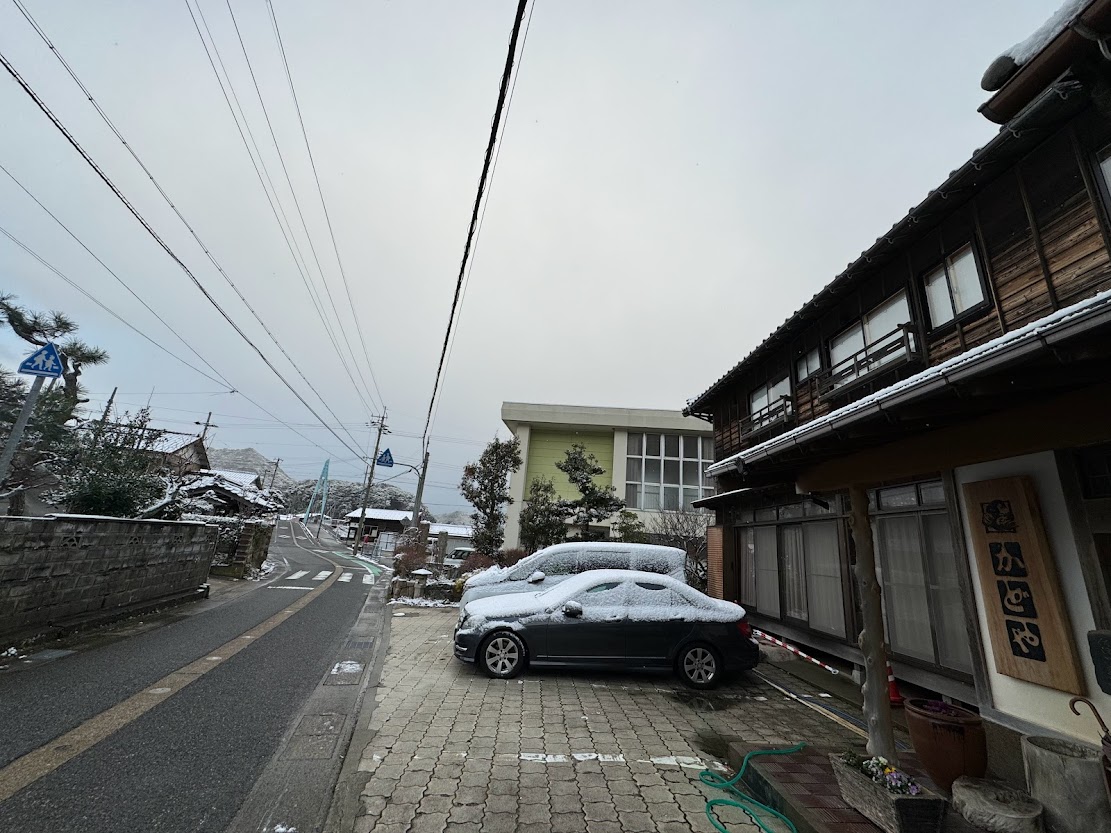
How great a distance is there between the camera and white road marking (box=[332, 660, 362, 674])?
6020 millimetres

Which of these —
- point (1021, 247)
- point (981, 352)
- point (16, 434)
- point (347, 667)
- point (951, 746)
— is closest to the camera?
point (981, 352)

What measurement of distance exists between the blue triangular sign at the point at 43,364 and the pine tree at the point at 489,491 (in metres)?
11.3

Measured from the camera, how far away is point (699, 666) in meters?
6.12

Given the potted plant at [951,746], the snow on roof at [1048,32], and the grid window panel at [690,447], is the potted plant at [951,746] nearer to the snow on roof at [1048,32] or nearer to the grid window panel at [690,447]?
the snow on roof at [1048,32]

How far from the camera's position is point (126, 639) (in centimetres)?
681

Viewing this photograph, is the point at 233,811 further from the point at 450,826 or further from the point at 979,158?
the point at 979,158

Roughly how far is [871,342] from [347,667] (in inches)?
371

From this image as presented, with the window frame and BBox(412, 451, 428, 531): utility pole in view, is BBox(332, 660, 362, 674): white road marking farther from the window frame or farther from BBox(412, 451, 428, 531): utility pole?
BBox(412, 451, 428, 531): utility pole

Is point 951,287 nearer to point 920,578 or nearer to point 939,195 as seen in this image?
point 939,195

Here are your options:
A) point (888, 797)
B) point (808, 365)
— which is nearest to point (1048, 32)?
point (888, 797)

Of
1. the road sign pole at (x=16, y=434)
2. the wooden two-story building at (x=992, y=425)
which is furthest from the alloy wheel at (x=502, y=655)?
the road sign pole at (x=16, y=434)

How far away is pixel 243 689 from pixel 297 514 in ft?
255

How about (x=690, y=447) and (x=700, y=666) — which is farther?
(x=690, y=447)

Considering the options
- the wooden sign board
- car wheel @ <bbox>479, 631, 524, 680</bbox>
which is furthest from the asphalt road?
the wooden sign board
